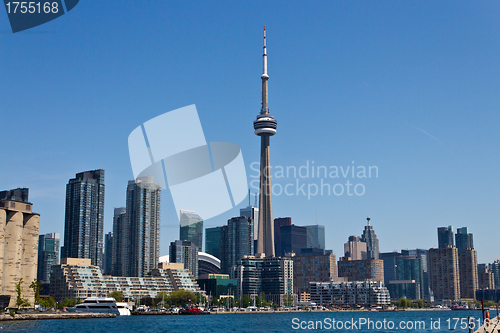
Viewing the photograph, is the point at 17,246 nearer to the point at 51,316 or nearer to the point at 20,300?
the point at 20,300

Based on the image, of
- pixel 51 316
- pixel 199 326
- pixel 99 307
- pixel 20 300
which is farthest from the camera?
pixel 99 307

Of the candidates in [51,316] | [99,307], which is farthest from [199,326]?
[99,307]

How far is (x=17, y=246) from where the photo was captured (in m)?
135

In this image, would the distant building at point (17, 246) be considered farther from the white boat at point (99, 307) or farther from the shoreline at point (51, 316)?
the white boat at point (99, 307)

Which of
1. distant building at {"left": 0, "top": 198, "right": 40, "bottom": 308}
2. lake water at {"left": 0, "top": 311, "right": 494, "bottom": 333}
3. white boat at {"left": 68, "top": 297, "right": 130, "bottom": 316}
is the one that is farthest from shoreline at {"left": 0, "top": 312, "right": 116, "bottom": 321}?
distant building at {"left": 0, "top": 198, "right": 40, "bottom": 308}

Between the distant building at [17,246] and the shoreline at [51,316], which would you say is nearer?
the shoreline at [51,316]

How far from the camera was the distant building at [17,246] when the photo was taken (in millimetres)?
132250

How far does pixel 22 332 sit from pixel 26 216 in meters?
63.5

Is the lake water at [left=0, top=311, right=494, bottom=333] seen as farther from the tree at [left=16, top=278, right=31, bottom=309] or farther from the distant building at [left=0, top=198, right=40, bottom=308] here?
the distant building at [left=0, top=198, right=40, bottom=308]

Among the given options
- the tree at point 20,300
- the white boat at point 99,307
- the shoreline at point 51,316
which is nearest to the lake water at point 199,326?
the shoreline at point 51,316

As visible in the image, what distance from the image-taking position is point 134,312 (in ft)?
577

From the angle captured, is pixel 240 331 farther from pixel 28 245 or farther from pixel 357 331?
pixel 28 245

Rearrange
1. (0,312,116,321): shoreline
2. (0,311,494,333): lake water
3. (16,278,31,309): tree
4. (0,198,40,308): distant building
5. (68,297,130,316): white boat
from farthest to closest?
1. (68,297,130,316): white boat
2. (0,198,40,308): distant building
3. (16,278,31,309): tree
4. (0,312,116,321): shoreline
5. (0,311,494,333): lake water

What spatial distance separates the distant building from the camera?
13225 centimetres
